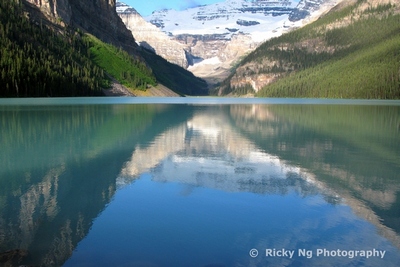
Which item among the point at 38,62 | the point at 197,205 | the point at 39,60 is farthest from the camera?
the point at 39,60

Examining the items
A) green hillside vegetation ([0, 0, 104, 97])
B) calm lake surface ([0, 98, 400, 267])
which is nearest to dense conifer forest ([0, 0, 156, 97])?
green hillside vegetation ([0, 0, 104, 97])

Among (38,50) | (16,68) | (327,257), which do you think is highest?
(38,50)

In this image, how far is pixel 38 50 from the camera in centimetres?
15288

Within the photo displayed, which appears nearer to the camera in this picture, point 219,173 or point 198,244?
point 198,244

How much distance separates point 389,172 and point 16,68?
121 metres

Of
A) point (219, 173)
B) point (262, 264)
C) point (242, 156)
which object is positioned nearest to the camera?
point (262, 264)

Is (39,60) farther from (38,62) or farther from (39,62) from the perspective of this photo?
(38,62)

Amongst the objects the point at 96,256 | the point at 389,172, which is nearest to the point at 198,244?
the point at 96,256

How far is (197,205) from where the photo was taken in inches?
595

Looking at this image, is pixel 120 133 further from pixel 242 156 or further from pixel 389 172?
pixel 389 172

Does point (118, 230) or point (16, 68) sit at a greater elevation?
point (16, 68)

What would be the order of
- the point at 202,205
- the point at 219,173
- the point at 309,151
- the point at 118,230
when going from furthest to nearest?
the point at 309,151, the point at 219,173, the point at 202,205, the point at 118,230

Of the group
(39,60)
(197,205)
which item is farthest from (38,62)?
(197,205)

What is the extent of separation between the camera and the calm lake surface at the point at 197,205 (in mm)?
10633
